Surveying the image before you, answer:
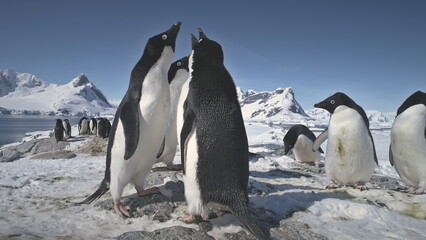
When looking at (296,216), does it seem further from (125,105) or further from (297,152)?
(297,152)

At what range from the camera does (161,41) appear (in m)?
3.39

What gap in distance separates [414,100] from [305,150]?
3.98m

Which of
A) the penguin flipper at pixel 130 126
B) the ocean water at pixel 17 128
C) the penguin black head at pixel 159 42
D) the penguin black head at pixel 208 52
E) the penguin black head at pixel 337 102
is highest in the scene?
the penguin black head at pixel 159 42

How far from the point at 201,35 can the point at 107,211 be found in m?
2.27

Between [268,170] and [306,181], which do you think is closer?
[306,181]

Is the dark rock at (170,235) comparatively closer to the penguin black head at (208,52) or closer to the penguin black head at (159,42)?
the penguin black head at (208,52)

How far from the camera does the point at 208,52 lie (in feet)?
10.00

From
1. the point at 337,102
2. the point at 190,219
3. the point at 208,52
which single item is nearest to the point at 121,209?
the point at 190,219

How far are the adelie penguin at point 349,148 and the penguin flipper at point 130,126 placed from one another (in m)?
2.85

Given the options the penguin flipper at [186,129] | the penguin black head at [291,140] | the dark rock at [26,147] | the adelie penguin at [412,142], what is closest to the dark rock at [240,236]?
the penguin flipper at [186,129]

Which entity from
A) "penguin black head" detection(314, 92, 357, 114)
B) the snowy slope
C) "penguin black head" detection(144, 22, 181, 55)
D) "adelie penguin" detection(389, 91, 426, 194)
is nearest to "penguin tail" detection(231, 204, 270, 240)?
the snowy slope

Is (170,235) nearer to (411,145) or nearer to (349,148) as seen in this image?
(349,148)

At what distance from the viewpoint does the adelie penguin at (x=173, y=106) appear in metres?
4.42

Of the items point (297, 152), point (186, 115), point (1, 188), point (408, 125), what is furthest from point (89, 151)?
point (408, 125)
